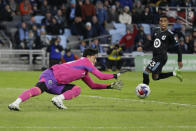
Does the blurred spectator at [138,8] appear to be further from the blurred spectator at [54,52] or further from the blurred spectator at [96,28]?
the blurred spectator at [54,52]

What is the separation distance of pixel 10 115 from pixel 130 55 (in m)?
18.4

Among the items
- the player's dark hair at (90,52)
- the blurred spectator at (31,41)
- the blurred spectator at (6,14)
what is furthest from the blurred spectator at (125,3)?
the player's dark hair at (90,52)

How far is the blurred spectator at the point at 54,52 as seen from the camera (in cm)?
2869

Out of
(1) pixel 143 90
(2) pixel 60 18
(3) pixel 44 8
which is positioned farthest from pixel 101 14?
(1) pixel 143 90

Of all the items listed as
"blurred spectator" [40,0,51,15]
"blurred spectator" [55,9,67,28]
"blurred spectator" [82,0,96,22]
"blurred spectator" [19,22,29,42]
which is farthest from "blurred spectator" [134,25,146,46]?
"blurred spectator" [19,22,29,42]

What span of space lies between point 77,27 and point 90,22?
848mm

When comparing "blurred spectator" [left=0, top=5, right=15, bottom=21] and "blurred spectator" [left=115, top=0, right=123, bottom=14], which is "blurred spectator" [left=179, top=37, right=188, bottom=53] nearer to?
"blurred spectator" [left=115, top=0, right=123, bottom=14]

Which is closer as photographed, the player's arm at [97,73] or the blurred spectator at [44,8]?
the player's arm at [97,73]

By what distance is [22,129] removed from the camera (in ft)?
33.4

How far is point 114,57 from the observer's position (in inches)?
1147

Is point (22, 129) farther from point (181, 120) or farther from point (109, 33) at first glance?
point (109, 33)

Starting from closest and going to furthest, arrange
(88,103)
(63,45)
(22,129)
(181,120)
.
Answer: (22,129) → (181,120) → (88,103) → (63,45)

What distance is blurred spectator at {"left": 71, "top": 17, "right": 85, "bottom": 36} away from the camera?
1221 inches

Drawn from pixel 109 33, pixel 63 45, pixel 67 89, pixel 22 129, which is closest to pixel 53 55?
pixel 63 45
